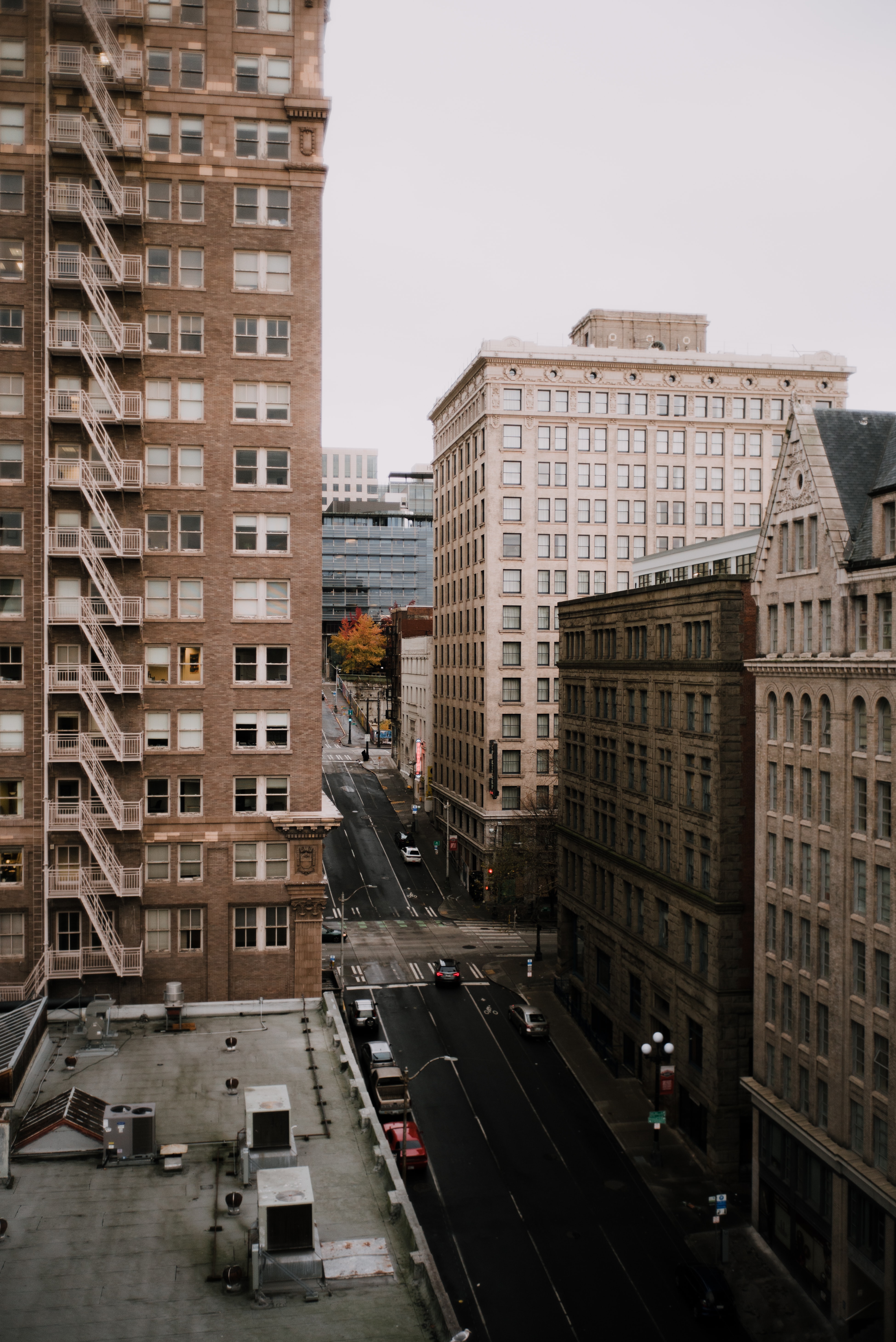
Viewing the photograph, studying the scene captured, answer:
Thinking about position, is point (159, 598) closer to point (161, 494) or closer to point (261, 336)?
point (161, 494)

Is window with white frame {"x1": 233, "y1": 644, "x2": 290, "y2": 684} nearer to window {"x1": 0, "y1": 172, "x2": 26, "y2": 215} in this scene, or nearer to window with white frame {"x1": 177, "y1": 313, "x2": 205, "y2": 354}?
window with white frame {"x1": 177, "y1": 313, "x2": 205, "y2": 354}

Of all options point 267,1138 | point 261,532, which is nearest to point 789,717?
point 261,532

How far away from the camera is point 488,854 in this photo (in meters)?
100

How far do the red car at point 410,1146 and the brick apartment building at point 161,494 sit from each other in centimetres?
1101

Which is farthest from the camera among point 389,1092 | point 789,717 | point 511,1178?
point 389,1092

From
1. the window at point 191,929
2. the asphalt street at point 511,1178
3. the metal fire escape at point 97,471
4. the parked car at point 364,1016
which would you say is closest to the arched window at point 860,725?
the asphalt street at point 511,1178

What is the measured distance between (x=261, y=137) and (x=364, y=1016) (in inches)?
1899

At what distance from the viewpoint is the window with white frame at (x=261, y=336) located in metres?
45.0

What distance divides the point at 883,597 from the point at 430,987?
4677 cm

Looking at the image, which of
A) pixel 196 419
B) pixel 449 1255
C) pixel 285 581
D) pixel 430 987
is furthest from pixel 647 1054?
pixel 196 419

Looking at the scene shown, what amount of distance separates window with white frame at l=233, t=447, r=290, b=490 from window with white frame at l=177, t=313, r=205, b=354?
174 inches

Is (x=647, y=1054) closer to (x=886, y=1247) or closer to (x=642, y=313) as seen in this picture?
(x=886, y=1247)

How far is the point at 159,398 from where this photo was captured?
146 ft

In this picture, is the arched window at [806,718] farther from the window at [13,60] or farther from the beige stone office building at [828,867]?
the window at [13,60]
